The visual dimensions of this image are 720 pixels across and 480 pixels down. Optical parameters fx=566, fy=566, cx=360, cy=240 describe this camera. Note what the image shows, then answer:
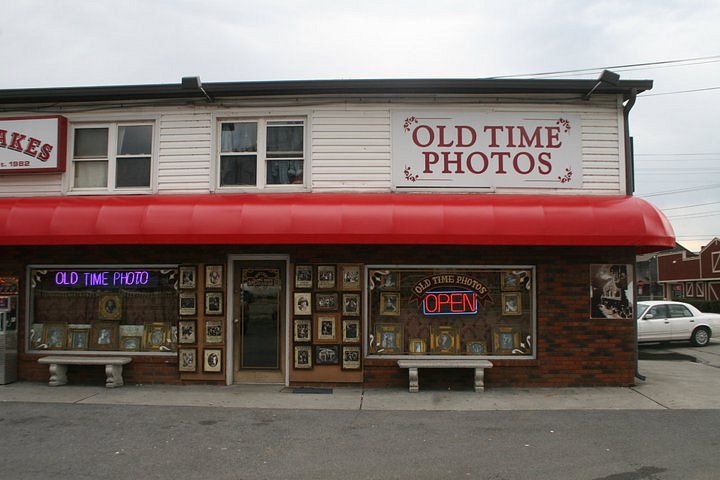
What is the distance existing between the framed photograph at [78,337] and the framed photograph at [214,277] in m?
2.41

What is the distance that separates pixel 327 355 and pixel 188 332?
2.38m

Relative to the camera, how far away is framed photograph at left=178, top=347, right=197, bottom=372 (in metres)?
9.48

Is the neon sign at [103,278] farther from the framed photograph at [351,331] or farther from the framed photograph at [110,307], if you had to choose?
the framed photograph at [351,331]

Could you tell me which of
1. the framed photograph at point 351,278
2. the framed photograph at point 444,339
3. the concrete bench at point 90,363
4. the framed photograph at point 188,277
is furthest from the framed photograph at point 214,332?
the framed photograph at point 444,339

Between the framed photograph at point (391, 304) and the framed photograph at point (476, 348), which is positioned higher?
the framed photograph at point (391, 304)

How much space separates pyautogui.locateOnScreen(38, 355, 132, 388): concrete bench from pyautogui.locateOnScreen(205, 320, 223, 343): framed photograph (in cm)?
139

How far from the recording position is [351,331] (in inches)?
369

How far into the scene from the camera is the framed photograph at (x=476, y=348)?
376 inches

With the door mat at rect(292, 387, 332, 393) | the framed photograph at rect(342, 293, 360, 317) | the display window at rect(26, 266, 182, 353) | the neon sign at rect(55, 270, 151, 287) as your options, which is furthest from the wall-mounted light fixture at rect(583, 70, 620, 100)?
the neon sign at rect(55, 270, 151, 287)

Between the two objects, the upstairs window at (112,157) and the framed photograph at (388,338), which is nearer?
the framed photograph at (388,338)

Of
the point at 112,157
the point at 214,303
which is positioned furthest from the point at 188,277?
the point at 112,157

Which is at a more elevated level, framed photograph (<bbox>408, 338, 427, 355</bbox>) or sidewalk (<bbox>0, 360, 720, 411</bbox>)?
framed photograph (<bbox>408, 338, 427, 355</bbox>)

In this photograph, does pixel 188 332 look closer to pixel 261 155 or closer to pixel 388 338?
pixel 261 155

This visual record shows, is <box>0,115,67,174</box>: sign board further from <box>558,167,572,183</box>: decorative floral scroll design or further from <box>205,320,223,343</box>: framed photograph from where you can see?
<box>558,167,572,183</box>: decorative floral scroll design
